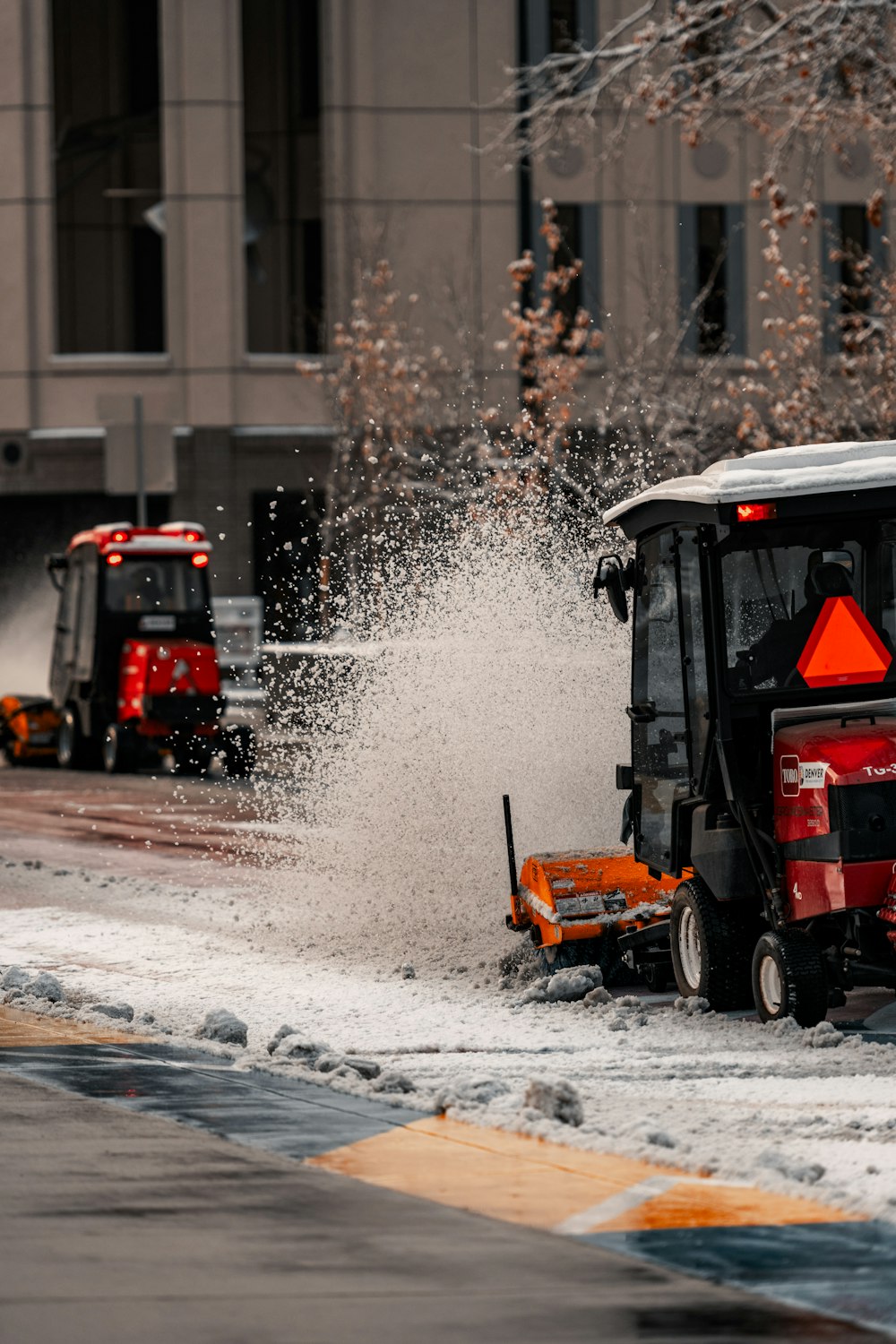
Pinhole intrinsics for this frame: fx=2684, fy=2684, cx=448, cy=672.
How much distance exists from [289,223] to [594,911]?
1387 inches

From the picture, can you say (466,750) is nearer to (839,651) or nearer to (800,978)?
(839,651)

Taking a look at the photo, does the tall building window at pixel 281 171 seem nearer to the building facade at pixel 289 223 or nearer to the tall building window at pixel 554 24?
the building facade at pixel 289 223

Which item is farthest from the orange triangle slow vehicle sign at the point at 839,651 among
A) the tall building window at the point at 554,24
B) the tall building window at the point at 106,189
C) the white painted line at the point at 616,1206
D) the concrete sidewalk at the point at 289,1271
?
the tall building window at the point at 106,189

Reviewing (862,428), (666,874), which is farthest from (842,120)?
(666,874)

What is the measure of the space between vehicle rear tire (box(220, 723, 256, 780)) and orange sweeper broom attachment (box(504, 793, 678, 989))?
48.1ft

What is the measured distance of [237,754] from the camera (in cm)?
2634

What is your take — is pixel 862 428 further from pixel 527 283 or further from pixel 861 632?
pixel 861 632

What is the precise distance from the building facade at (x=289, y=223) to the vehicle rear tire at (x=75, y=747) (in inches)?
568

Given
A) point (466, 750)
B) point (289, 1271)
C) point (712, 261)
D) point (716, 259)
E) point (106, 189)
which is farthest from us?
point (106, 189)

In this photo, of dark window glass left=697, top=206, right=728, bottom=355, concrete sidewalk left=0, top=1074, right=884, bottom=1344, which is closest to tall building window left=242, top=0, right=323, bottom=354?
dark window glass left=697, top=206, right=728, bottom=355

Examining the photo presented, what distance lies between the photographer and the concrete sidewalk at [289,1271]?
577cm

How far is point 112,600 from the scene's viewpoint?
28.6 meters

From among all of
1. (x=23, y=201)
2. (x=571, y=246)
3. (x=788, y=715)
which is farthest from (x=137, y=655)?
(x=571, y=246)

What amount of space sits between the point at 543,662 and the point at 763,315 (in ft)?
96.9
